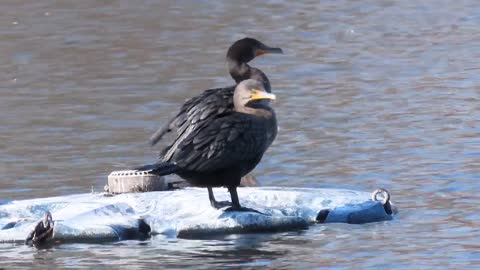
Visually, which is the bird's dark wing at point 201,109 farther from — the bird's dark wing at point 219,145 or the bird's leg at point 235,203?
the bird's leg at point 235,203

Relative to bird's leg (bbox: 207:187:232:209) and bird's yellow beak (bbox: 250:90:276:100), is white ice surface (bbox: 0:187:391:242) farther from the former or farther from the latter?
Result: bird's yellow beak (bbox: 250:90:276:100)

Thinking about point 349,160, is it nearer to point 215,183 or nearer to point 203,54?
point 215,183

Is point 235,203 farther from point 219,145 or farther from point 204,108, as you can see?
point 204,108

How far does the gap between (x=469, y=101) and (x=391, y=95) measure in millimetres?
919

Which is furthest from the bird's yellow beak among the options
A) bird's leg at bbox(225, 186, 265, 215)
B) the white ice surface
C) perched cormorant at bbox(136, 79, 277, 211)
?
the white ice surface

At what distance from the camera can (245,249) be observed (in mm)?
9383

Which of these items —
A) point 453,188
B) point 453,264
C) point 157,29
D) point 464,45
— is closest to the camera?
point 453,264

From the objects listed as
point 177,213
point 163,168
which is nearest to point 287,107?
point 177,213

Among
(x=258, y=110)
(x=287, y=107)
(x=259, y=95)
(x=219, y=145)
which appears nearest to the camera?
(x=219, y=145)

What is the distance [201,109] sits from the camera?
9.92 meters

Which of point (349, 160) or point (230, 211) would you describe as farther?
point (349, 160)

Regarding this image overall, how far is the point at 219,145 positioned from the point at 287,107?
16.7 ft

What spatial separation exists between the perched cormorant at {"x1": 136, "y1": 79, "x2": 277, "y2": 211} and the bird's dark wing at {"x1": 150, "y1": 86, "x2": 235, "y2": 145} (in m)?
0.05

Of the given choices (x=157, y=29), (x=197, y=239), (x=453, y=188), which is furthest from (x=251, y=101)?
(x=157, y=29)
